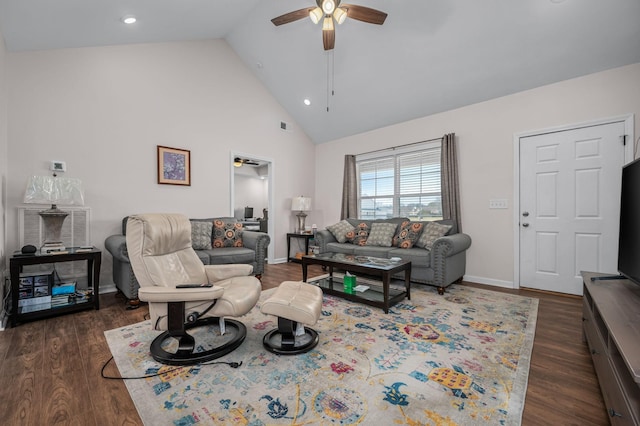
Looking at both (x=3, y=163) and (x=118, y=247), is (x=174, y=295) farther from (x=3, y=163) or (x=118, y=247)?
(x=3, y=163)

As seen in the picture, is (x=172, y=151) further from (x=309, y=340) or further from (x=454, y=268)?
(x=454, y=268)

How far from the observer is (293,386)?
1590 mm

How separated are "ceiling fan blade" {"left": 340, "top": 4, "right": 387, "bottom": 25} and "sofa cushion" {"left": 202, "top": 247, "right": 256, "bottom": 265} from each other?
9.81ft

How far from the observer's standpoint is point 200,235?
3.75 meters

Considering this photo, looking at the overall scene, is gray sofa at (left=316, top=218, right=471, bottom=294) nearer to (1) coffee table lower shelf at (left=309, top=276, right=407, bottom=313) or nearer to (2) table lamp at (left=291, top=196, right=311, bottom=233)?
(1) coffee table lower shelf at (left=309, top=276, right=407, bottom=313)

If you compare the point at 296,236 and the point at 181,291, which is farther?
the point at 296,236

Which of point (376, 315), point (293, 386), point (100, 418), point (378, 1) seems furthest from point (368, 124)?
point (100, 418)

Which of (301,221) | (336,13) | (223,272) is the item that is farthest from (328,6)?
(301,221)

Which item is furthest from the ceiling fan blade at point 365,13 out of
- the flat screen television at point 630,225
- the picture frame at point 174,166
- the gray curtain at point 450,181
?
the picture frame at point 174,166

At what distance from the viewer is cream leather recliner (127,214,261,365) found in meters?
1.80

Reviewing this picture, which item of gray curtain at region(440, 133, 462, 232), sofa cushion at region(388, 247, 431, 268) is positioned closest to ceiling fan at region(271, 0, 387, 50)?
gray curtain at region(440, 133, 462, 232)

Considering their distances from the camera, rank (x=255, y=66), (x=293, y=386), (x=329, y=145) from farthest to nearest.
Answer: (x=329, y=145) < (x=255, y=66) < (x=293, y=386)

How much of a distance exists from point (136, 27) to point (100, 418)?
3783 millimetres

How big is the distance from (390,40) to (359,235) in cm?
283
